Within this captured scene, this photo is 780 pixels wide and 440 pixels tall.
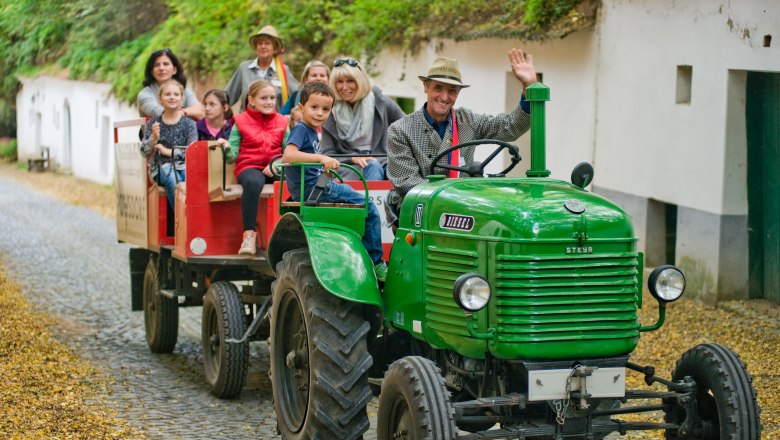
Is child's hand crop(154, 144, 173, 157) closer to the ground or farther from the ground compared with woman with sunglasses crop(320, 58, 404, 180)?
closer to the ground

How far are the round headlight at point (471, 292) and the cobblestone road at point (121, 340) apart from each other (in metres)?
2.51

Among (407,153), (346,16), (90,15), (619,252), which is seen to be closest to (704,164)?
(407,153)

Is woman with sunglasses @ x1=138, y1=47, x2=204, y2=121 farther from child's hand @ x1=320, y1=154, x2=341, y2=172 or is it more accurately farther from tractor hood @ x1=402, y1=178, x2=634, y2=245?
tractor hood @ x1=402, y1=178, x2=634, y2=245

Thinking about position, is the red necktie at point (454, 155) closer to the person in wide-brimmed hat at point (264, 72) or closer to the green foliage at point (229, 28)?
the person in wide-brimmed hat at point (264, 72)

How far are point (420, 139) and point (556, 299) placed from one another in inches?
64.5

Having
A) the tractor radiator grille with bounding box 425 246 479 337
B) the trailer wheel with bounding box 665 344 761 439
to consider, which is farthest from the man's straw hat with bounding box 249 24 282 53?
the trailer wheel with bounding box 665 344 761 439

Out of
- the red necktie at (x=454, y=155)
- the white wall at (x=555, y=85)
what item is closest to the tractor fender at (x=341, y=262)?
the red necktie at (x=454, y=155)

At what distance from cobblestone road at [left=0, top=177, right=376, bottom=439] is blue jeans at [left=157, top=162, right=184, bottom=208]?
1325 millimetres

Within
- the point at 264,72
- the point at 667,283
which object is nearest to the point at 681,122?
the point at 264,72

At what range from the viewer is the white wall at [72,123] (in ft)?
113

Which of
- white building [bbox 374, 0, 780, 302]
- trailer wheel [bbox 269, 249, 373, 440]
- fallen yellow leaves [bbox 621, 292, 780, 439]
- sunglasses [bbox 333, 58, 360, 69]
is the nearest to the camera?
trailer wheel [bbox 269, 249, 373, 440]

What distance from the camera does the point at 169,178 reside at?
10172 millimetres

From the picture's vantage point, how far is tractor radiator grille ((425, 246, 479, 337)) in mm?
5938

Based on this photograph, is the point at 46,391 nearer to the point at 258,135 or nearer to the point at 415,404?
the point at 258,135
